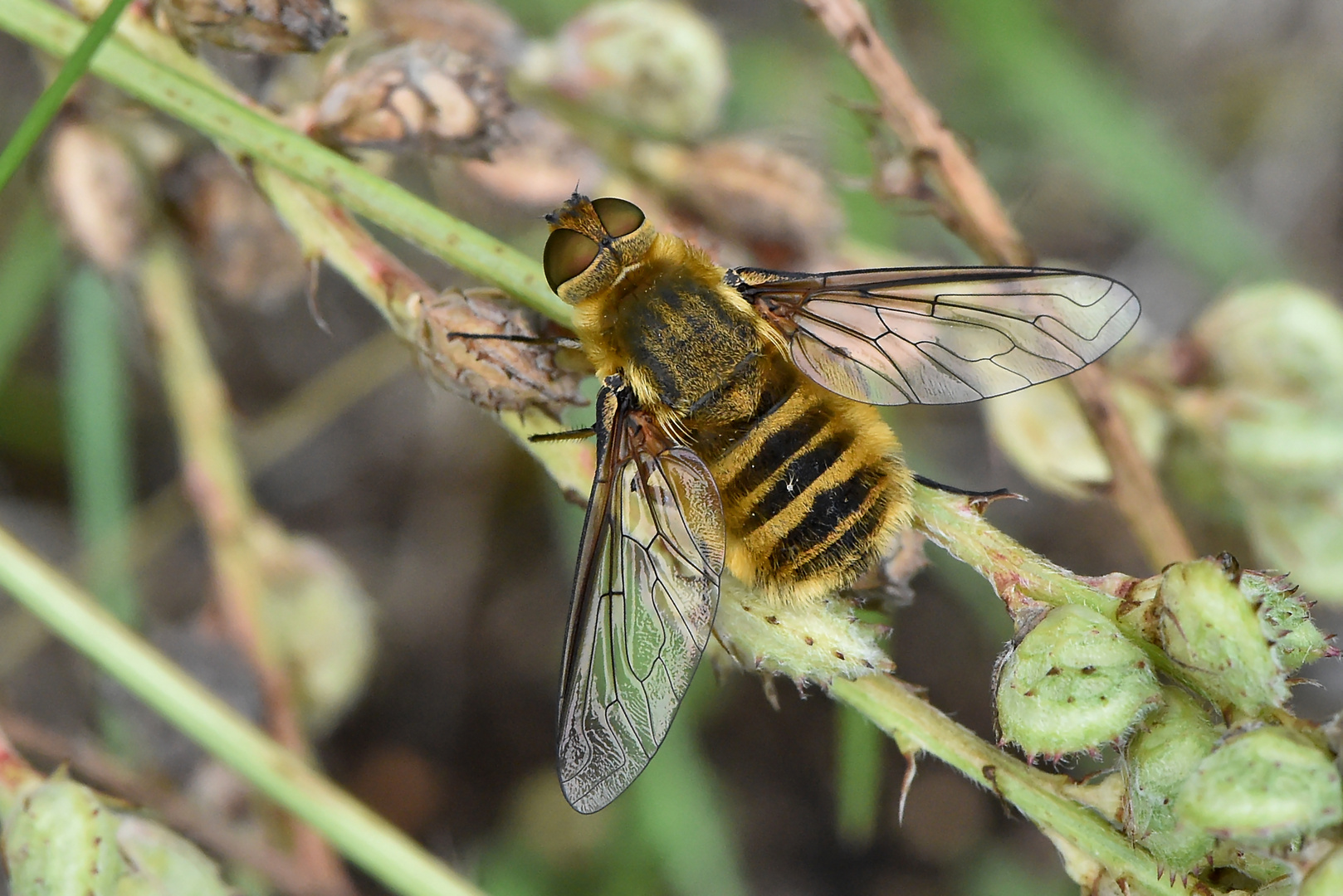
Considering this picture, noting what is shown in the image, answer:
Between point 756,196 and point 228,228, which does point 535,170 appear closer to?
point 756,196

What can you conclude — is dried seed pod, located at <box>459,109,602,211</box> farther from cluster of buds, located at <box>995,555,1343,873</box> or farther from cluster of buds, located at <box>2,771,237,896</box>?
cluster of buds, located at <box>995,555,1343,873</box>

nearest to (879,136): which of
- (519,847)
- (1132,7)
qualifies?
(519,847)

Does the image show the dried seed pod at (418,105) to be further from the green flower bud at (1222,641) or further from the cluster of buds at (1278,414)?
the cluster of buds at (1278,414)

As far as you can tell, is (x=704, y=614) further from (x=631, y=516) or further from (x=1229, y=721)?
(x=1229, y=721)

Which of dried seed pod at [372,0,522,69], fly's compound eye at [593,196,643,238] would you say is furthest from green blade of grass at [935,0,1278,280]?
fly's compound eye at [593,196,643,238]

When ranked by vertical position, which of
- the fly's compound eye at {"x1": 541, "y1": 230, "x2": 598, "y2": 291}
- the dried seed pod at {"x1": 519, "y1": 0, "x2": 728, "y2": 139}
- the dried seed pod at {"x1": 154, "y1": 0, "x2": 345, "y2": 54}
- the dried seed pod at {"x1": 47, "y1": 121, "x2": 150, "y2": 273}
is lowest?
the dried seed pod at {"x1": 519, "y1": 0, "x2": 728, "y2": 139}

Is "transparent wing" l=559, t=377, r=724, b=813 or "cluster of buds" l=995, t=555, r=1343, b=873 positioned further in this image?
"transparent wing" l=559, t=377, r=724, b=813
